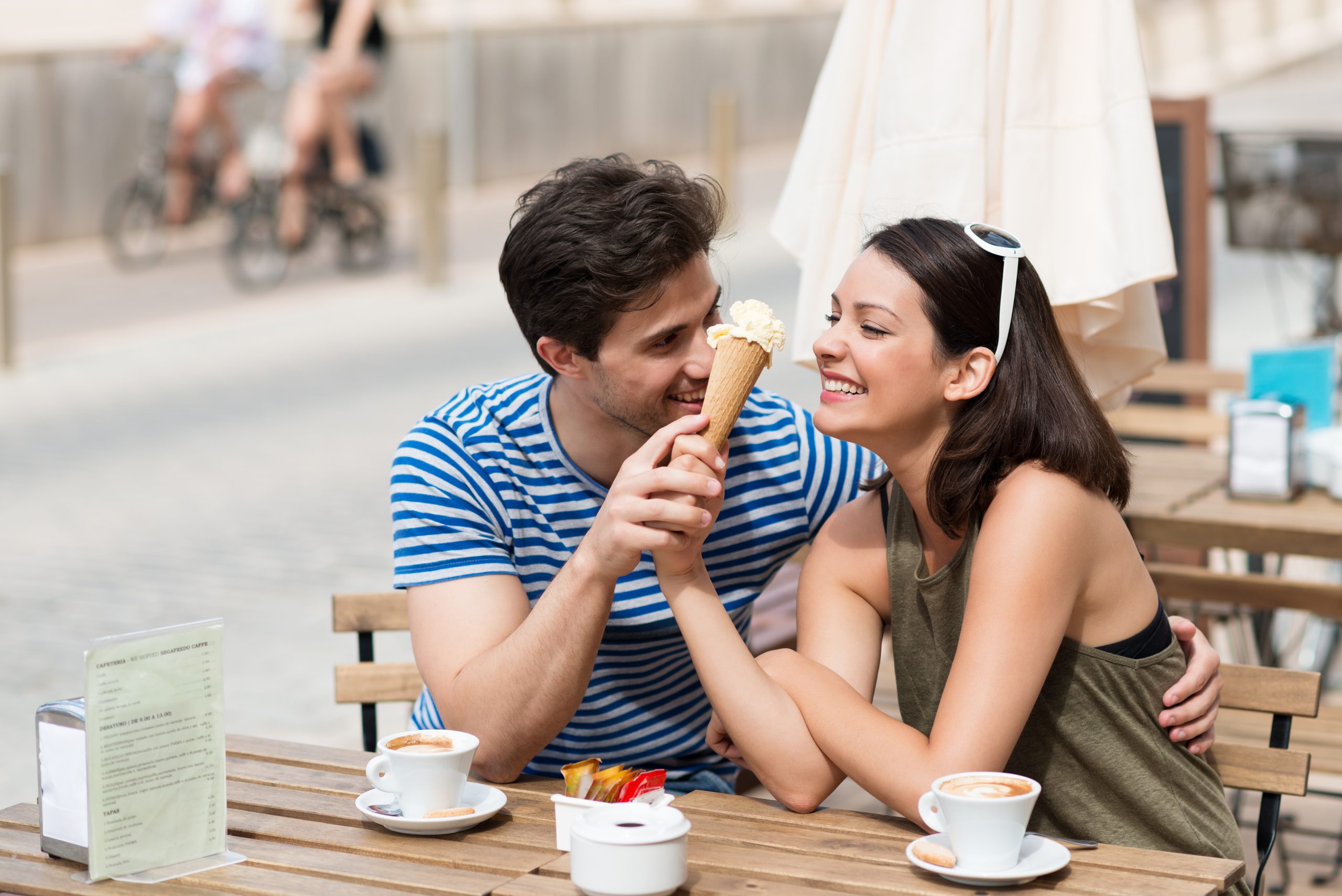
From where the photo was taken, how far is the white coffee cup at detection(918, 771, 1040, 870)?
2088 millimetres

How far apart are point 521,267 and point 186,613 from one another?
4056mm

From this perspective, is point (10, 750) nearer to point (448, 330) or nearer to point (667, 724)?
point (667, 724)

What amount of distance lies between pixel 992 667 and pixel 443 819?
808mm

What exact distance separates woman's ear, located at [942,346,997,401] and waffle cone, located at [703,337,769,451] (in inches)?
12.2

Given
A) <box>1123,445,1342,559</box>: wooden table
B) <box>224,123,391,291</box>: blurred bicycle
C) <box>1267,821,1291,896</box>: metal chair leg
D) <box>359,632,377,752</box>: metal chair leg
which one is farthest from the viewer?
<box>224,123,391,291</box>: blurred bicycle

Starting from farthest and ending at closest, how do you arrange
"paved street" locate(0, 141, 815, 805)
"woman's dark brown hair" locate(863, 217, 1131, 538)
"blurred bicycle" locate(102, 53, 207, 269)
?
"blurred bicycle" locate(102, 53, 207, 269)
"paved street" locate(0, 141, 815, 805)
"woman's dark brown hair" locate(863, 217, 1131, 538)

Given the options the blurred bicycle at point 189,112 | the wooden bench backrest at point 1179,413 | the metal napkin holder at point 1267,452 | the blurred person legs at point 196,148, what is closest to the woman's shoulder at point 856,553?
the metal napkin holder at point 1267,452

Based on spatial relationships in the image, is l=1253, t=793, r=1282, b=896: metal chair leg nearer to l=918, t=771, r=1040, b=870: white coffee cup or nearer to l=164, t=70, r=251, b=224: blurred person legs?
l=918, t=771, r=1040, b=870: white coffee cup

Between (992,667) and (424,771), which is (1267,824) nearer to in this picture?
(992,667)

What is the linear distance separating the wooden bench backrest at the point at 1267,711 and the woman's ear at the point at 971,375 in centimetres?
Answer: 74

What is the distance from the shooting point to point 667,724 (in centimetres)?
311

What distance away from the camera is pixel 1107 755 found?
267 centimetres

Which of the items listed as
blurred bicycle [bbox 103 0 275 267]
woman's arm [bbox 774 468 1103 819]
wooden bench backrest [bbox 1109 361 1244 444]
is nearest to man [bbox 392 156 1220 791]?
woman's arm [bbox 774 468 1103 819]

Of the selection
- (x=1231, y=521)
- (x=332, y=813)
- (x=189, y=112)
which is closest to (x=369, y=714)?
(x=332, y=813)
